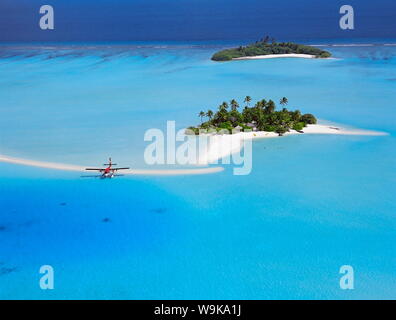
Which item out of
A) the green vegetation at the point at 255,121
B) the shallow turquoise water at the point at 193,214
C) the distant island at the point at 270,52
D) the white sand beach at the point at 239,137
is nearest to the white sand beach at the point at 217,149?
the white sand beach at the point at 239,137

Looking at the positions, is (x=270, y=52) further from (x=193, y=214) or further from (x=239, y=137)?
(x=193, y=214)

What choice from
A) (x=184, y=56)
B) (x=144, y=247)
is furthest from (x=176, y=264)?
(x=184, y=56)

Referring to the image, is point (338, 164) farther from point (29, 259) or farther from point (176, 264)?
point (29, 259)

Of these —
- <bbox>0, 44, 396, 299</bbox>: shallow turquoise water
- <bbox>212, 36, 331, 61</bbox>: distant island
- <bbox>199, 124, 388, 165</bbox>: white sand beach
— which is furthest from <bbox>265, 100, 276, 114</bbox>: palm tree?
<bbox>212, 36, 331, 61</bbox>: distant island

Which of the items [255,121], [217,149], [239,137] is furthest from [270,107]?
[217,149]

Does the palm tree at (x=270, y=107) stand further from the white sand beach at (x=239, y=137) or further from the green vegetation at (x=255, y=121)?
the white sand beach at (x=239, y=137)
